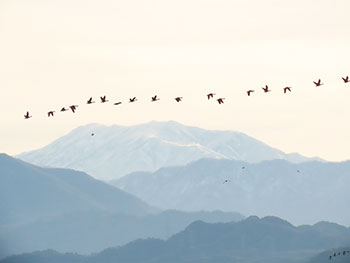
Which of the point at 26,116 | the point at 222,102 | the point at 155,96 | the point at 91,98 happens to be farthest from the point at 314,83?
the point at 26,116

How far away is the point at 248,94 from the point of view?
12606cm

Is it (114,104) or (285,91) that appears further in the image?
(114,104)

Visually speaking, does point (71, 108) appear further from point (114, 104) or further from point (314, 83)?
point (314, 83)

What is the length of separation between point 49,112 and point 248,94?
1032 inches

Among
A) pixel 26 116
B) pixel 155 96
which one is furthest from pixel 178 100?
pixel 26 116

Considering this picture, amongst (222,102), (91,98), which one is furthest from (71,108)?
(222,102)

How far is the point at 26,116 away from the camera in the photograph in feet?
418

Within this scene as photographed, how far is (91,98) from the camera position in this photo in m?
128

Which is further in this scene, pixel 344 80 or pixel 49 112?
pixel 49 112

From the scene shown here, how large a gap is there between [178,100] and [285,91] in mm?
14178

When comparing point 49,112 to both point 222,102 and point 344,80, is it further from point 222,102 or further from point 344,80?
point 344,80

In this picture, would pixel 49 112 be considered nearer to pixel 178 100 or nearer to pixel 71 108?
pixel 71 108

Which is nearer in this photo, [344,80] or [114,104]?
[344,80]

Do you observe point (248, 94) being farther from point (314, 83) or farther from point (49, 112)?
point (49, 112)
